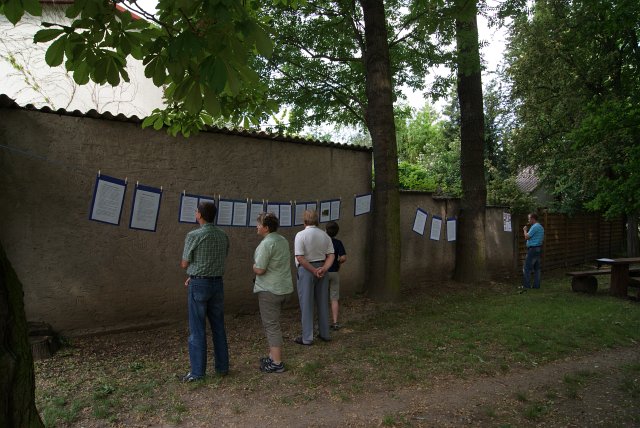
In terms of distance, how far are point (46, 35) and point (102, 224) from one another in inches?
146

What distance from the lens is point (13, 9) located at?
288 cm

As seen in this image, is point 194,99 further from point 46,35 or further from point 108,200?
point 108,200

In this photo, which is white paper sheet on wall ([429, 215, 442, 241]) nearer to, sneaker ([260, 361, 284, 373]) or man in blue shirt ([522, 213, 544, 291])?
man in blue shirt ([522, 213, 544, 291])

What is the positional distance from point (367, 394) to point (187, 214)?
383 centimetres

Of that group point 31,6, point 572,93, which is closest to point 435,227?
point 31,6

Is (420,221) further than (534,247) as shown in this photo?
No

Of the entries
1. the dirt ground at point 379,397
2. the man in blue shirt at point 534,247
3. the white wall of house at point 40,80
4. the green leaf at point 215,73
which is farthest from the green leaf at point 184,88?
the man in blue shirt at point 534,247

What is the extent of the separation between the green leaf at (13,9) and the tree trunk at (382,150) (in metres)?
6.23

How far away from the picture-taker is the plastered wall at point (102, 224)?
5.64 m

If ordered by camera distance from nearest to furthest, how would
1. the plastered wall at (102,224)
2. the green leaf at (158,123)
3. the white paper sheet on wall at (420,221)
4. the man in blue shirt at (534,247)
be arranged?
the green leaf at (158,123), the plastered wall at (102,224), the white paper sheet on wall at (420,221), the man in blue shirt at (534,247)

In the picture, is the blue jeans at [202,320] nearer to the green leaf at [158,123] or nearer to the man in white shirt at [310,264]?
the man in white shirt at [310,264]

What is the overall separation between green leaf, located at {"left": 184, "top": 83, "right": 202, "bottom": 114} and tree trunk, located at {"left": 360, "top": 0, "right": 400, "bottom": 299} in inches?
232

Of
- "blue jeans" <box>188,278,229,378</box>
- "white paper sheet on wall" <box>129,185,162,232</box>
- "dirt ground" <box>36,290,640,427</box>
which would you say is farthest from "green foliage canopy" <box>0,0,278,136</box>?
"white paper sheet on wall" <box>129,185,162,232</box>

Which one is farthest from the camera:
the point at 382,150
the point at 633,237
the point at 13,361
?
the point at 633,237
